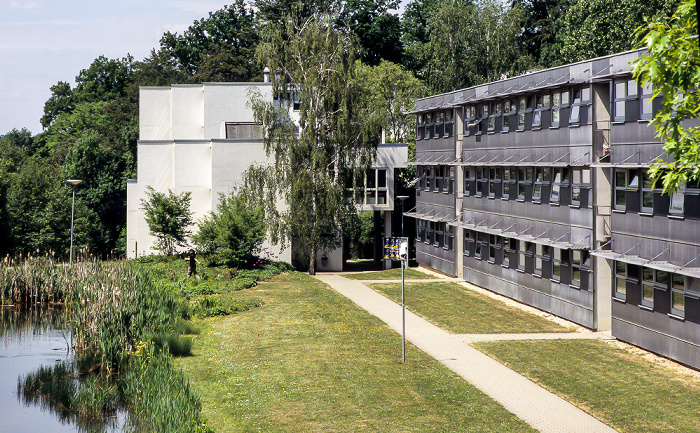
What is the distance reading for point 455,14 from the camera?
62688 mm

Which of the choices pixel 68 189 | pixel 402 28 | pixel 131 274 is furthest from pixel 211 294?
pixel 402 28

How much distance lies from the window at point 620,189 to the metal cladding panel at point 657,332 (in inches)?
124

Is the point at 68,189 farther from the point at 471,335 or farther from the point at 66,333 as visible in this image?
the point at 471,335

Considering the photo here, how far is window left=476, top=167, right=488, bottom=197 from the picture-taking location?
39062 mm

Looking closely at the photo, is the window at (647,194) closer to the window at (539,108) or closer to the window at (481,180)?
the window at (539,108)

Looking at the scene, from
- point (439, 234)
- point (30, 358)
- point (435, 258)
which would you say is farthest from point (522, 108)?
point (30, 358)

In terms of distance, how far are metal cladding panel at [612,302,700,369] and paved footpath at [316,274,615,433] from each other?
5.57 ft

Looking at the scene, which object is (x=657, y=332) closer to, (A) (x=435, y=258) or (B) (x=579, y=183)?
(B) (x=579, y=183)

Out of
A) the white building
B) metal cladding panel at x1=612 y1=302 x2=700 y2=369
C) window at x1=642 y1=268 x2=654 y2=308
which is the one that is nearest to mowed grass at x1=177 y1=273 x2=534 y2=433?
metal cladding panel at x1=612 y1=302 x2=700 y2=369

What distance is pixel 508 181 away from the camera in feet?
118

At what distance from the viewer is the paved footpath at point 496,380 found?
1689cm

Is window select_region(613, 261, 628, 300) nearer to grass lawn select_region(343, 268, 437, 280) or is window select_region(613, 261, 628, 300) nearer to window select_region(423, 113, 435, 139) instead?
grass lawn select_region(343, 268, 437, 280)

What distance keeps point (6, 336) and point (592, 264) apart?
20.5m

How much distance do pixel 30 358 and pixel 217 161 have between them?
2252cm
